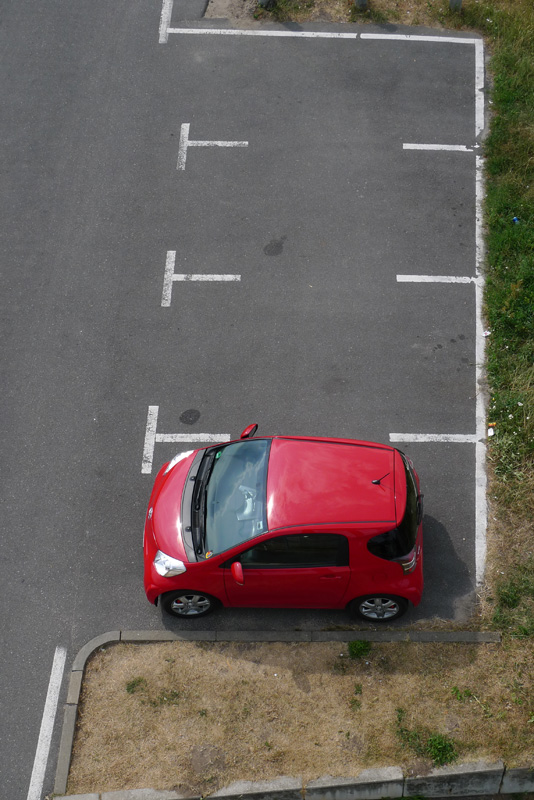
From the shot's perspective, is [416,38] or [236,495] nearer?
[236,495]

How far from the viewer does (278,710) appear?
23.7 ft

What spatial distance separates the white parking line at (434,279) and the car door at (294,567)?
183 inches

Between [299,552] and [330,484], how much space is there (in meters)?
0.74

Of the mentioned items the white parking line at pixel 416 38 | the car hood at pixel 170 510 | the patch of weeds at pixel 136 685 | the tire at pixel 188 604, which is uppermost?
the white parking line at pixel 416 38

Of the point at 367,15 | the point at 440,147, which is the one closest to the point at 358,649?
the point at 440,147

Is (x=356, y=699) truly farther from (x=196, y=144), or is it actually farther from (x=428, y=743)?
(x=196, y=144)

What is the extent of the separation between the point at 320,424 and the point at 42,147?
6808 millimetres

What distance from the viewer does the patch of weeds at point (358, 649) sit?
24.6 ft

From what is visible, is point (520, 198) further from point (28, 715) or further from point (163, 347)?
point (28, 715)

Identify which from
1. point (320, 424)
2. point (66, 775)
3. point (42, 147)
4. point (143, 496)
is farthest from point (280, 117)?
point (66, 775)

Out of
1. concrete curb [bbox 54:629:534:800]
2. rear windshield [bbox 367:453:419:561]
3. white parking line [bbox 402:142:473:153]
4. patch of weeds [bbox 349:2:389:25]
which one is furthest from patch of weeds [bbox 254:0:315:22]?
concrete curb [bbox 54:629:534:800]

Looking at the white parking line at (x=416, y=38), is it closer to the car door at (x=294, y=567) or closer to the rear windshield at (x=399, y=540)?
the rear windshield at (x=399, y=540)

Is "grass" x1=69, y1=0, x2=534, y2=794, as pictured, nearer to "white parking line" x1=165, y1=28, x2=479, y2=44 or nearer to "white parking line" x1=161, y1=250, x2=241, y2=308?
"white parking line" x1=161, y1=250, x2=241, y2=308

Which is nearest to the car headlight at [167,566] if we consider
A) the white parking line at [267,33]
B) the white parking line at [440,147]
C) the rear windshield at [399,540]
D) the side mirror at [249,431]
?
the side mirror at [249,431]
